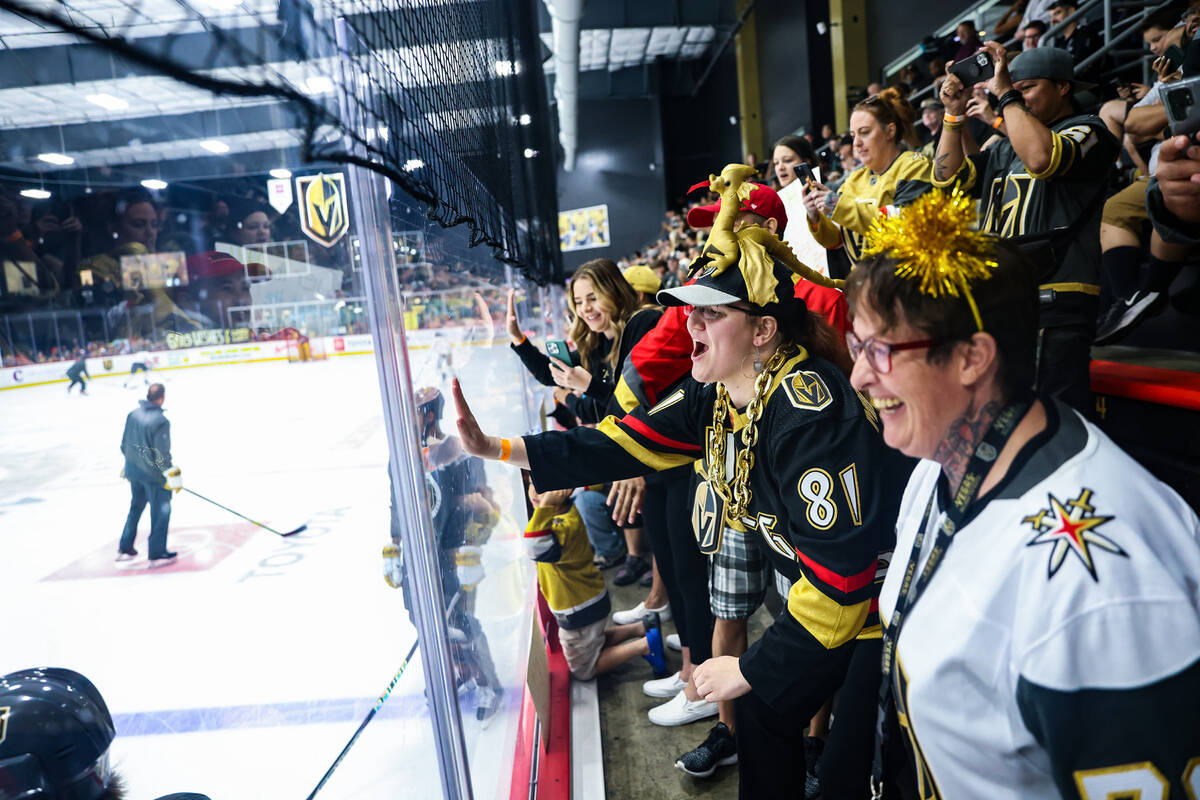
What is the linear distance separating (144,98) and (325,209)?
1.16ft

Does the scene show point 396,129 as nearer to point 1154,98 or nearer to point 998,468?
point 998,468

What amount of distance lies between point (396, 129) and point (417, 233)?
222mm

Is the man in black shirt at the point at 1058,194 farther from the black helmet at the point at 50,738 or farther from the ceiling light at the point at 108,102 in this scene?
the black helmet at the point at 50,738

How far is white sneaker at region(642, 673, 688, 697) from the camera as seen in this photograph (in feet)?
8.68

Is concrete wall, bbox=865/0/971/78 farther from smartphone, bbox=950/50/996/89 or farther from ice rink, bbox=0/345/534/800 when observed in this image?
ice rink, bbox=0/345/534/800

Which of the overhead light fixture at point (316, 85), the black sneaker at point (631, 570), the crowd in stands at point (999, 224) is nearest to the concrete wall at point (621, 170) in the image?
the black sneaker at point (631, 570)

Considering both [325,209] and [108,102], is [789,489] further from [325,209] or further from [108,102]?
[108,102]

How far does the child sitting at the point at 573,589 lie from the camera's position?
2.62 m

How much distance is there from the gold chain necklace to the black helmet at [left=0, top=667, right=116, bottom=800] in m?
1.12

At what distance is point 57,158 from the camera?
0.64 metres

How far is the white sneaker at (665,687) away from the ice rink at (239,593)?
0.67m

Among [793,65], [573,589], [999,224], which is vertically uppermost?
[793,65]

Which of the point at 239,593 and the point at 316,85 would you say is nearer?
the point at 316,85

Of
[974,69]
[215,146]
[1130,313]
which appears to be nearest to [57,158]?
[215,146]
